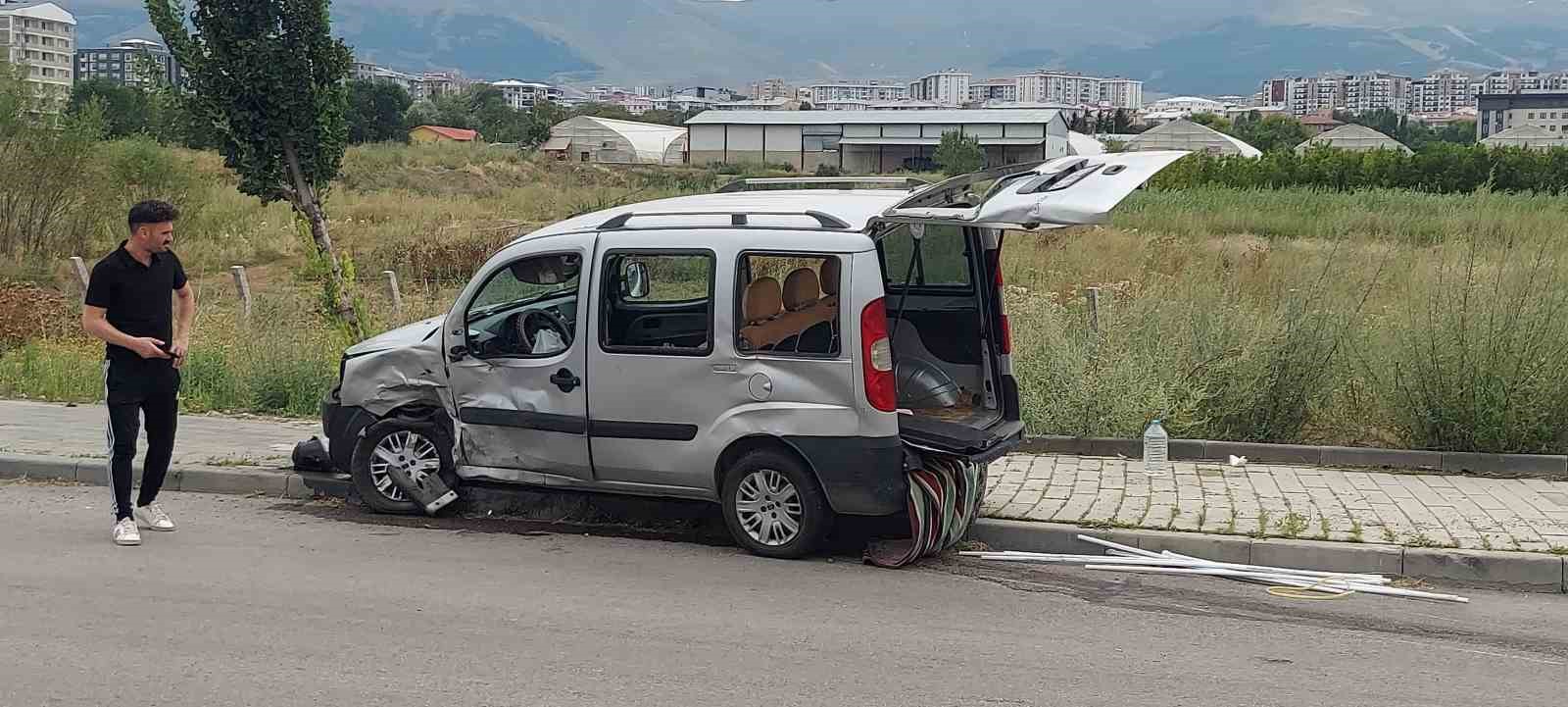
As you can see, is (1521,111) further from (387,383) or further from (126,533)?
(126,533)

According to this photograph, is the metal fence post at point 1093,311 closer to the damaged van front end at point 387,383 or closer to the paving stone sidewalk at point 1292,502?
the paving stone sidewalk at point 1292,502

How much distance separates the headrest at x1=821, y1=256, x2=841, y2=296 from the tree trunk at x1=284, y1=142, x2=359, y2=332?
7567 mm

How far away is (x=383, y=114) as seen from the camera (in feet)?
333

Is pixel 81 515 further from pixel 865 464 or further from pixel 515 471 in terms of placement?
pixel 865 464

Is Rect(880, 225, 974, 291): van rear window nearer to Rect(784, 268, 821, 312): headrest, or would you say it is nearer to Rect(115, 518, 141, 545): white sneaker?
Rect(784, 268, 821, 312): headrest

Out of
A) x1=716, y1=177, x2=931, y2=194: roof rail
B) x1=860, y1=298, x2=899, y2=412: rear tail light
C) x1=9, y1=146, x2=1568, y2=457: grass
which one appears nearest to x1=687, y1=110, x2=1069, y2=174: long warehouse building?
x1=9, y1=146, x2=1568, y2=457: grass

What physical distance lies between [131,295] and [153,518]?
1.41 m

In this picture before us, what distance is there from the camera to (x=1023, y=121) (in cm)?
9288

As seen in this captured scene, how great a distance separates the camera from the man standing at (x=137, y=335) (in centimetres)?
842

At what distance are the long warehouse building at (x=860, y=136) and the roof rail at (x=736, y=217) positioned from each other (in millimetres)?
72549

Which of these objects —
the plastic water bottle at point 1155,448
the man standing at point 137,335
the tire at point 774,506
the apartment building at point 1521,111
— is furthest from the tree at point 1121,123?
the man standing at point 137,335

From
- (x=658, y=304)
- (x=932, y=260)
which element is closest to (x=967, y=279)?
(x=932, y=260)

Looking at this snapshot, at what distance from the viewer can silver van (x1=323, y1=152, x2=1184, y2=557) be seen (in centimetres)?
808

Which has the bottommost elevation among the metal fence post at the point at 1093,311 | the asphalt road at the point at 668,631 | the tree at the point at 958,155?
the asphalt road at the point at 668,631
